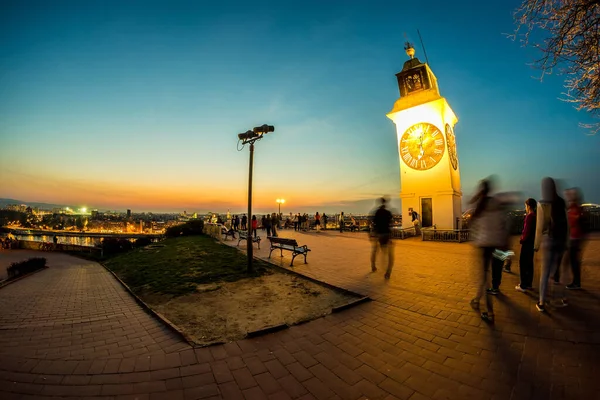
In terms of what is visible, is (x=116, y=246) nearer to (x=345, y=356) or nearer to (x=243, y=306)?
(x=243, y=306)

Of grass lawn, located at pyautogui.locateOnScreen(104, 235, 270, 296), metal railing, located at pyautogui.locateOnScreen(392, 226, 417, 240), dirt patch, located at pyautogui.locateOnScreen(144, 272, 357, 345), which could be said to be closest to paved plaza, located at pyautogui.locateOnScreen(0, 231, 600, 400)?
dirt patch, located at pyautogui.locateOnScreen(144, 272, 357, 345)

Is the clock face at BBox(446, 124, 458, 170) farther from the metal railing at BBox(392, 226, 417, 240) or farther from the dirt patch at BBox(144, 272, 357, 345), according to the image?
the dirt patch at BBox(144, 272, 357, 345)

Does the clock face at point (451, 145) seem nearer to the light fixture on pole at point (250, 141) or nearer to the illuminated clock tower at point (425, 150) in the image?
the illuminated clock tower at point (425, 150)

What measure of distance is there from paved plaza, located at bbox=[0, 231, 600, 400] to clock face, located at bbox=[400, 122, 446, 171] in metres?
14.7

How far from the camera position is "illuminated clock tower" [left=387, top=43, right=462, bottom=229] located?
17.6 m

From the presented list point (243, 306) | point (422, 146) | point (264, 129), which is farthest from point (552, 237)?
point (422, 146)

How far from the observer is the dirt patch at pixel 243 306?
3.88 m

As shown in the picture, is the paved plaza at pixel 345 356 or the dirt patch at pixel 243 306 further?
the dirt patch at pixel 243 306

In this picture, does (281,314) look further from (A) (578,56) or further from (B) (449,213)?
(B) (449,213)

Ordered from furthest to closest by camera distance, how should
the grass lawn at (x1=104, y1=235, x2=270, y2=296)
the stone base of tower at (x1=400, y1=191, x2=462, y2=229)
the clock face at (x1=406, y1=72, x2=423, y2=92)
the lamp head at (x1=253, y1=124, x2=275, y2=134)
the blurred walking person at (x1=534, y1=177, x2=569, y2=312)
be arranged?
the clock face at (x1=406, y1=72, x2=423, y2=92) → the stone base of tower at (x1=400, y1=191, x2=462, y2=229) → the lamp head at (x1=253, y1=124, x2=275, y2=134) → the grass lawn at (x1=104, y1=235, x2=270, y2=296) → the blurred walking person at (x1=534, y1=177, x2=569, y2=312)

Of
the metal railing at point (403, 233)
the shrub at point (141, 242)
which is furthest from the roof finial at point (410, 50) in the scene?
the shrub at point (141, 242)

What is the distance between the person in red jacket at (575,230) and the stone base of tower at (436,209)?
13.0 meters

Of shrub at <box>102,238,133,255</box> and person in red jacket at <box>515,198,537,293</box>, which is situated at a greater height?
person in red jacket at <box>515,198,537,293</box>

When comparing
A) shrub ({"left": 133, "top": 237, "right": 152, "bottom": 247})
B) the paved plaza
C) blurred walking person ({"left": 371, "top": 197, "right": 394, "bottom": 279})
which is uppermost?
blurred walking person ({"left": 371, "top": 197, "right": 394, "bottom": 279})
